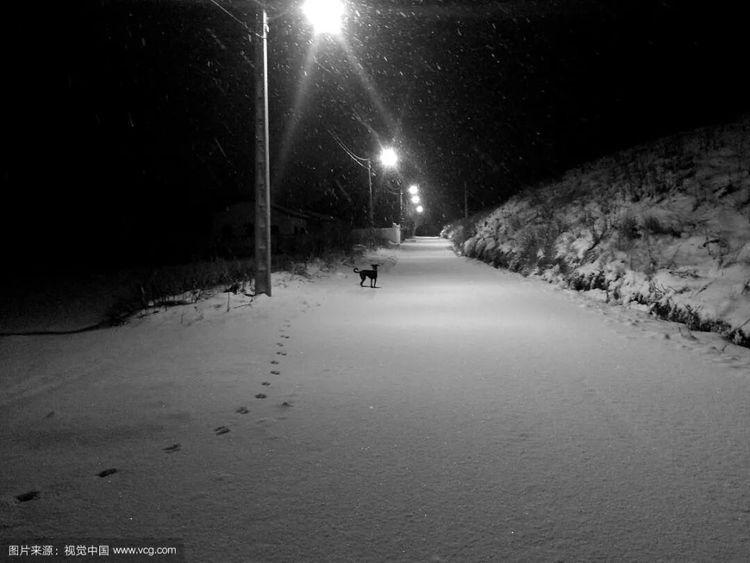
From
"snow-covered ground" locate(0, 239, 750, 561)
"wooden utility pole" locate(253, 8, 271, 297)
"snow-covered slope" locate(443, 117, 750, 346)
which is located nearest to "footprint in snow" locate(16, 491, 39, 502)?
"snow-covered ground" locate(0, 239, 750, 561)

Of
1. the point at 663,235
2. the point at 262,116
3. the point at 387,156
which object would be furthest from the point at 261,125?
the point at 387,156

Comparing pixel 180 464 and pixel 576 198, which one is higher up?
pixel 576 198

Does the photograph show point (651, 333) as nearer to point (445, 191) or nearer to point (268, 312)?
point (268, 312)

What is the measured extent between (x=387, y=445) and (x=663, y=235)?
1071 centimetres

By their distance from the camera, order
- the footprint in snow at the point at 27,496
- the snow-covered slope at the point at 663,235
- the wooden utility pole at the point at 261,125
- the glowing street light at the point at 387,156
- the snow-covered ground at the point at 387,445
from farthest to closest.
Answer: the glowing street light at the point at 387,156
the wooden utility pole at the point at 261,125
the snow-covered slope at the point at 663,235
the footprint in snow at the point at 27,496
the snow-covered ground at the point at 387,445

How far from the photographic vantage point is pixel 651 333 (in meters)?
7.59

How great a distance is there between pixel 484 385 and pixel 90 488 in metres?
3.53

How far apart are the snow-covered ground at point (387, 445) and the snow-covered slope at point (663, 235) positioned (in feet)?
4.57

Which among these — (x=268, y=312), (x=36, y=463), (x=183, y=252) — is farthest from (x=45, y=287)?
(x=36, y=463)

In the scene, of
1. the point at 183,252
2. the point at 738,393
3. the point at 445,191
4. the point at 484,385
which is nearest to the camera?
the point at 738,393

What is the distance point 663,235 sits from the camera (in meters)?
11.8

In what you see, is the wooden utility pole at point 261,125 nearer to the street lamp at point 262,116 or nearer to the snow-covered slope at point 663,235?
the street lamp at point 262,116

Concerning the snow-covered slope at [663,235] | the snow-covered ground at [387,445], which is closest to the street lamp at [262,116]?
the snow-covered ground at [387,445]

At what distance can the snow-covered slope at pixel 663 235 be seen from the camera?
8.37 metres
